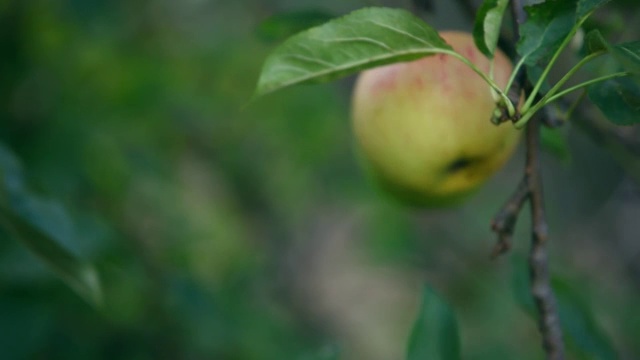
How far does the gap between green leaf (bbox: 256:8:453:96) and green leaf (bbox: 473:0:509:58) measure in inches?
1.5

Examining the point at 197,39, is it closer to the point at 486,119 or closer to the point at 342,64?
the point at 486,119

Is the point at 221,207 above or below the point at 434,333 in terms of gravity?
below

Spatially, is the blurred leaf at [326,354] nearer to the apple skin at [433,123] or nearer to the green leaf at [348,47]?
the apple skin at [433,123]

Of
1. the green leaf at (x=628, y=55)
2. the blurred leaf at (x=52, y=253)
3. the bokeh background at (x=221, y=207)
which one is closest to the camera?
the green leaf at (x=628, y=55)

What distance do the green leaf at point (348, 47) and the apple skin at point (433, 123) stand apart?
0.24 metres

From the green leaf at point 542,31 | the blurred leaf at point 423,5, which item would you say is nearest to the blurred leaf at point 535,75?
the green leaf at point 542,31

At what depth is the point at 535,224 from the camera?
0.73 meters

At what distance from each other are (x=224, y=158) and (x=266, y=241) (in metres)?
0.40

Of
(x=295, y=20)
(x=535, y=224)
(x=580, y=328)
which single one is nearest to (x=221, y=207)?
(x=295, y=20)

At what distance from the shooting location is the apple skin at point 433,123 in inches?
35.5

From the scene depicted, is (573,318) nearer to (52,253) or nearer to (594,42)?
(594,42)

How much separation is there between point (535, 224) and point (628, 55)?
0.65 feet

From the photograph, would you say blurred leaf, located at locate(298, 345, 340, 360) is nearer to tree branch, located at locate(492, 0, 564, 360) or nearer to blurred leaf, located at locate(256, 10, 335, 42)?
tree branch, located at locate(492, 0, 564, 360)

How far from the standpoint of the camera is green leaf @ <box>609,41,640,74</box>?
573mm
